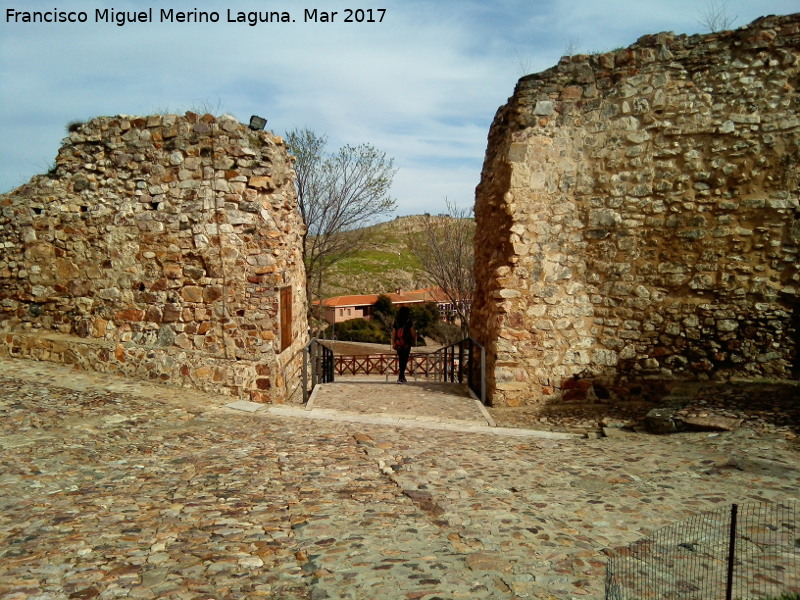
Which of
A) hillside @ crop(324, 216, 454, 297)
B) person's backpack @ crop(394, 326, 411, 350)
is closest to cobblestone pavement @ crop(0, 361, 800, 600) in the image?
person's backpack @ crop(394, 326, 411, 350)

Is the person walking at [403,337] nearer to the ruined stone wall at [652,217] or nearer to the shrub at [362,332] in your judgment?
the ruined stone wall at [652,217]

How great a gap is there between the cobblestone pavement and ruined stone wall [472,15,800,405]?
6.91 feet

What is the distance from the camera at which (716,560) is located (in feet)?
10.5

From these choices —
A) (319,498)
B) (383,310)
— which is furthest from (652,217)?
(383,310)

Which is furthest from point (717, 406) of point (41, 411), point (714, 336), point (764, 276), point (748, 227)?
point (41, 411)

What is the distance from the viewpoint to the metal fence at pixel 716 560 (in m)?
2.81

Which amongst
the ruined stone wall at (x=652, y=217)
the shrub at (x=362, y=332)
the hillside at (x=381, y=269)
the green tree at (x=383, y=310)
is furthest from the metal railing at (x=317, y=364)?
the hillside at (x=381, y=269)

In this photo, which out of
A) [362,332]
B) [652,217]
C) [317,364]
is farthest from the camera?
[362,332]

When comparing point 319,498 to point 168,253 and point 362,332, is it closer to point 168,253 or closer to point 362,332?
point 168,253

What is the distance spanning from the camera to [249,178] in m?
7.75

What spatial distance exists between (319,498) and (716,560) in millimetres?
2672

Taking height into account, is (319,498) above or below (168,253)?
below

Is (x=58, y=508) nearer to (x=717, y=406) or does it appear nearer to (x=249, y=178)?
(x=249, y=178)

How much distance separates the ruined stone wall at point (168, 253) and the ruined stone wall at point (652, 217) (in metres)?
3.62
